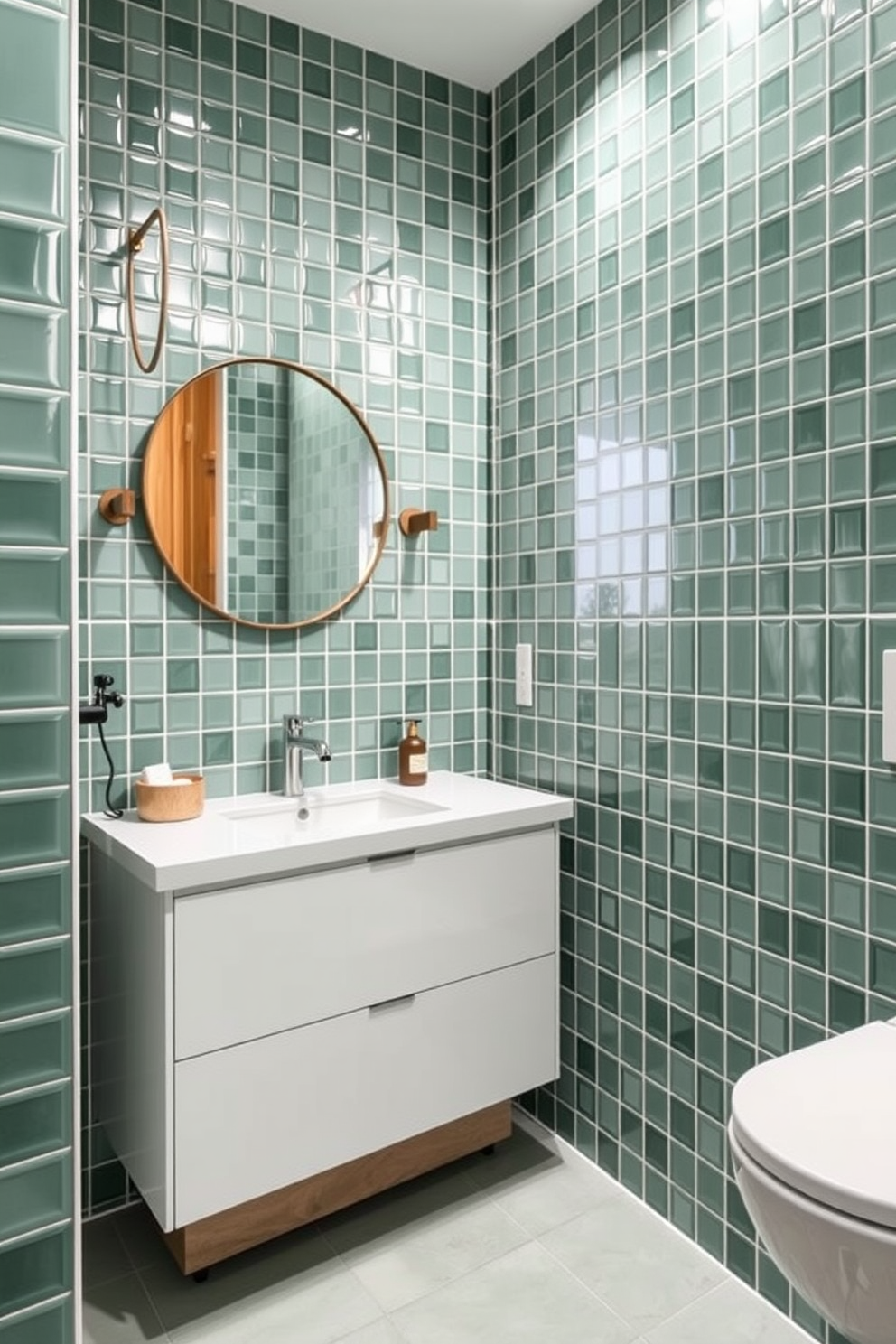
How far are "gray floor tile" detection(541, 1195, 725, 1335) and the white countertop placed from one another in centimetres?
81

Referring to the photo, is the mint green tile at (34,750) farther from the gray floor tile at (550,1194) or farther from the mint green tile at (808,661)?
the gray floor tile at (550,1194)

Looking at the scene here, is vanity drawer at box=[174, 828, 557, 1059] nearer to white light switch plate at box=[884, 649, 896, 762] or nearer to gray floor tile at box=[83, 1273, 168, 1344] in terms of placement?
gray floor tile at box=[83, 1273, 168, 1344]

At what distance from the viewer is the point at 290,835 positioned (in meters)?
1.77

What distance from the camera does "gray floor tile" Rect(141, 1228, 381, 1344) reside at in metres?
1.60

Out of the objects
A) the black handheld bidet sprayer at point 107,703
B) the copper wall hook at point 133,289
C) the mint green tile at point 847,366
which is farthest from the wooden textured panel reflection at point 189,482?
the mint green tile at point 847,366

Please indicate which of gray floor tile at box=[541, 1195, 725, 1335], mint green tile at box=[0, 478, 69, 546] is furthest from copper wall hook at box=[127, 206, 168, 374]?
gray floor tile at box=[541, 1195, 725, 1335]

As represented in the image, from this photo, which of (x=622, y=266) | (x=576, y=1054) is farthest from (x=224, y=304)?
(x=576, y=1054)

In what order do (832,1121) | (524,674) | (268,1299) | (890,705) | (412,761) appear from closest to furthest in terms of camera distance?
1. (832,1121)
2. (890,705)
3. (268,1299)
4. (412,761)
5. (524,674)

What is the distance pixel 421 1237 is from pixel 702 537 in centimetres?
151

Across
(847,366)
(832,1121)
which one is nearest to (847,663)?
(847,366)

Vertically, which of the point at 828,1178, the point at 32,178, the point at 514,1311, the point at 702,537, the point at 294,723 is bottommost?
the point at 514,1311

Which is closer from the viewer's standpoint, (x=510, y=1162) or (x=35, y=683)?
(x=35, y=683)

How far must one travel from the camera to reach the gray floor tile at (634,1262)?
1.67 meters

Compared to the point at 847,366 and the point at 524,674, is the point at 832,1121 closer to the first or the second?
the point at 847,366
